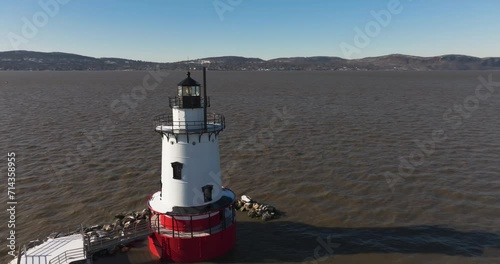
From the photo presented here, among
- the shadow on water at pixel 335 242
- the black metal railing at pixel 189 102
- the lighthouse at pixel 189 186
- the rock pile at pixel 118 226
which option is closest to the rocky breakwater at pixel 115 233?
the rock pile at pixel 118 226

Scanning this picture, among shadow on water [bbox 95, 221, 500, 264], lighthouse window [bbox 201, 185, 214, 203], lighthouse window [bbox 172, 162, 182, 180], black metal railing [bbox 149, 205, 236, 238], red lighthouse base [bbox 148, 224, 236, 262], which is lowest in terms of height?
shadow on water [bbox 95, 221, 500, 264]

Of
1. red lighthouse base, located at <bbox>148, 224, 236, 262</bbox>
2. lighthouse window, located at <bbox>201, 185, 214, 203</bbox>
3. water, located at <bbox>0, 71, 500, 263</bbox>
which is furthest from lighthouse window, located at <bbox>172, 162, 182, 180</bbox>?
water, located at <bbox>0, 71, 500, 263</bbox>

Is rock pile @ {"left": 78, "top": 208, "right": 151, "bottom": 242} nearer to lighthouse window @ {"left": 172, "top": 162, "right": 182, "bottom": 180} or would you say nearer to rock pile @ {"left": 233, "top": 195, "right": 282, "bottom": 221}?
lighthouse window @ {"left": 172, "top": 162, "right": 182, "bottom": 180}

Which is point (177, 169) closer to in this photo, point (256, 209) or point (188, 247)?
point (188, 247)

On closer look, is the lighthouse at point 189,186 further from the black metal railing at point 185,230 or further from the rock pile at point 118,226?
the rock pile at point 118,226

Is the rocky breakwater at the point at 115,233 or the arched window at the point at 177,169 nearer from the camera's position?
the arched window at the point at 177,169

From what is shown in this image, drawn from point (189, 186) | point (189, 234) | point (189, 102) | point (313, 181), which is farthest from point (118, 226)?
point (313, 181)
